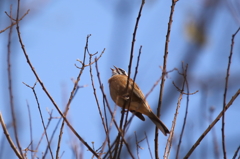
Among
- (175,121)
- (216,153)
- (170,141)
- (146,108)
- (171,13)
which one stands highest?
(171,13)

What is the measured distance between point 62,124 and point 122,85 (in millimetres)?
1749

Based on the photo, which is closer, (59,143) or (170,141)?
(59,143)

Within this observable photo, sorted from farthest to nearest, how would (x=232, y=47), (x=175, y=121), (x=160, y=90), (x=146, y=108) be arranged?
(x=146, y=108) < (x=175, y=121) < (x=160, y=90) < (x=232, y=47)

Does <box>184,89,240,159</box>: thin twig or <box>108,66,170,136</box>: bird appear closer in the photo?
<box>184,89,240,159</box>: thin twig

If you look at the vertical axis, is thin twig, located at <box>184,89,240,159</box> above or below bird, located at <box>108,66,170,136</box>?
below

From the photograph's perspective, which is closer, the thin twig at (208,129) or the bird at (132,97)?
the thin twig at (208,129)

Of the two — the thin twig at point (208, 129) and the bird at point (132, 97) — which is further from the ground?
the bird at point (132, 97)

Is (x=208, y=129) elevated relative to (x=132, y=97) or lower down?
lower down

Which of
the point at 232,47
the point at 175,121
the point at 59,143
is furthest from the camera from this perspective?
the point at 175,121

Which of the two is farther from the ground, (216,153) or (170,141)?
(170,141)

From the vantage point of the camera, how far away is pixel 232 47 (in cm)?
298

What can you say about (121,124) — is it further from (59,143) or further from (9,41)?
(9,41)

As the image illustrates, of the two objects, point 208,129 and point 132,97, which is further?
point 132,97

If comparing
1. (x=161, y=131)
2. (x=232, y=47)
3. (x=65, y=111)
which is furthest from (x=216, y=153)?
(x=65, y=111)
